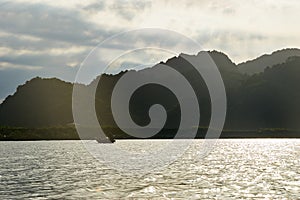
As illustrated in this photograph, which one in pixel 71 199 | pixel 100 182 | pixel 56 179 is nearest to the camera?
pixel 71 199

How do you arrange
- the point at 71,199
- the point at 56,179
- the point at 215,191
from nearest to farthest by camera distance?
the point at 71,199 < the point at 215,191 < the point at 56,179

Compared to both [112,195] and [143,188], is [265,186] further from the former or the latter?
[112,195]

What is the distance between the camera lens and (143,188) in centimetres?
7450

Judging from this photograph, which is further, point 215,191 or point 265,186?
point 265,186

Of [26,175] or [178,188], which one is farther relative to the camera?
[26,175]

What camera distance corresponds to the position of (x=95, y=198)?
64.8 meters

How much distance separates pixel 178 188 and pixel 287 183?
19.9 meters

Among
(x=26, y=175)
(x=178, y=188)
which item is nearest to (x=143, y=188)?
(x=178, y=188)

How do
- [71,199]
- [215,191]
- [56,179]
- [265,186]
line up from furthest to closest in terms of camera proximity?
[56,179] → [265,186] → [215,191] → [71,199]

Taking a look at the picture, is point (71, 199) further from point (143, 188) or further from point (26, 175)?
point (26, 175)

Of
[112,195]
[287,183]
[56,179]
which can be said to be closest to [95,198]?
[112,195]

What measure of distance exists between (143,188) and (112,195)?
867 centimetres

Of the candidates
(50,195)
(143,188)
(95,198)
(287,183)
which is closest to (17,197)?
(50,195)

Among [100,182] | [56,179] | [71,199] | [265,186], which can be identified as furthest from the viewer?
[56,179]
